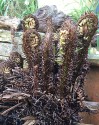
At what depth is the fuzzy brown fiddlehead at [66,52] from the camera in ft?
2.63

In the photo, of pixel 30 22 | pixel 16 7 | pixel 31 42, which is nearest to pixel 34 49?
pixel 31 42

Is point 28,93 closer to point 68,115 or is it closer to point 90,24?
point 68,115

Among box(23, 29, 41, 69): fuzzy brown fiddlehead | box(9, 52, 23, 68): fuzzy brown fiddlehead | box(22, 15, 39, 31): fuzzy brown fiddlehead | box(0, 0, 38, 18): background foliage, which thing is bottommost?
box(9, 52, 23, 68): fuzzy brown fiddlehead

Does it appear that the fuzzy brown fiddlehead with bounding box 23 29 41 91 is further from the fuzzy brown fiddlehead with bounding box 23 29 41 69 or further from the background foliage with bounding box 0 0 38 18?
the background foliage with bounding box 0 0 38 18

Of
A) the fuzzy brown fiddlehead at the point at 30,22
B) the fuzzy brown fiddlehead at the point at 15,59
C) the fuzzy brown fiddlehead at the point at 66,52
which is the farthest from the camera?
the fuzzy brown fiddlehead at the point at 15,59

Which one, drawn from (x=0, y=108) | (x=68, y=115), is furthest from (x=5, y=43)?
(x=68, y=115)

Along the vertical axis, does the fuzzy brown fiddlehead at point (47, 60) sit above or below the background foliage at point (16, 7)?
below

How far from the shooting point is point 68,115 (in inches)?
34.5

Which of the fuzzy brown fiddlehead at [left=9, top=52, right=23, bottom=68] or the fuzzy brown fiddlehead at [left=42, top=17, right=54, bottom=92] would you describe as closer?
the fuzzy brown fiddlehead at [left=42, top=17, right=54, bottom=92]

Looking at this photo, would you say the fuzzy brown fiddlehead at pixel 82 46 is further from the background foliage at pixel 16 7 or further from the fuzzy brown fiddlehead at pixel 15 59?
the background foliage at pixel 16 7

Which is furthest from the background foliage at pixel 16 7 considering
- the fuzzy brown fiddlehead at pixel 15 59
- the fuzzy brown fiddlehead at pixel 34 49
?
the fuzzy brown fiddlehead at pixel 34 49

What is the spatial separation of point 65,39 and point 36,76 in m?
0.15

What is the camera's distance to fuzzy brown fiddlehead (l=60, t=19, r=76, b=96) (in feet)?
2.63

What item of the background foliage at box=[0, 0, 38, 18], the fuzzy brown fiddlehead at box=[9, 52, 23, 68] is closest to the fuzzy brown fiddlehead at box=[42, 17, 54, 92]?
the fuzzy brown fiddlehead at box=[9, 52, 23, 68]
